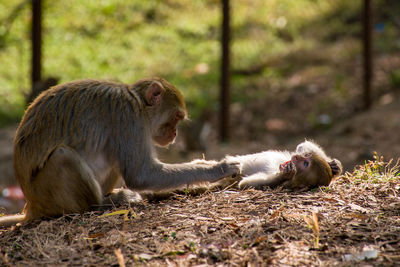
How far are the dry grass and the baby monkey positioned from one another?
0.17 meters

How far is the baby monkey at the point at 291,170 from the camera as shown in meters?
4.92

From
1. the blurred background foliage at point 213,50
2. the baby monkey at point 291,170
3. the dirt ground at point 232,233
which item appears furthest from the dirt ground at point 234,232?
the blurred background foliage at point 213,50

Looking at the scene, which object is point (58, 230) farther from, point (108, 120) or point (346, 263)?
point (346, 263)

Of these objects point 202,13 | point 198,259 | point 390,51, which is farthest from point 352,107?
point 198,259

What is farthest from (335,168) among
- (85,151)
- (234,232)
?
(85,151)

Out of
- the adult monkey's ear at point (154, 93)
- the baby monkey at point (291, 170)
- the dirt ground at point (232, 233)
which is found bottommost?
the dirt ground at point (232, 233)

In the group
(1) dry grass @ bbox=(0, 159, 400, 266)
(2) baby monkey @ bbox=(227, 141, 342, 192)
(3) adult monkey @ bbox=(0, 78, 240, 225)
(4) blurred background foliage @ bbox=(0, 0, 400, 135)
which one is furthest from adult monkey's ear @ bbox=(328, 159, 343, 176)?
(4) blurred background foliage @ bbox=(0, 0, 400, 135)

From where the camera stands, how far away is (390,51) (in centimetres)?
1480

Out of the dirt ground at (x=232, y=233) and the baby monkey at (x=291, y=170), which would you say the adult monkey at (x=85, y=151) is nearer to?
the dirt ground at (x=232, y=233)

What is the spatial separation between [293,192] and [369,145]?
626 centimetres

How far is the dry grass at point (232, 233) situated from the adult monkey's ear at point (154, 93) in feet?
3.19

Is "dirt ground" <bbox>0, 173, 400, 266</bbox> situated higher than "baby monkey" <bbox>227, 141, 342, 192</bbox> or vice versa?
"baby monkey" <bbox>227, 141, 342, 192</bbox>

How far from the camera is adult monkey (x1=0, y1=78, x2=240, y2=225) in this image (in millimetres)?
4539

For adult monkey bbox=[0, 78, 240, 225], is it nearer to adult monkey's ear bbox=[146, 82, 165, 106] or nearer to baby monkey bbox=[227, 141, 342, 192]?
adult monkey's ear bbox=[146, 82, 165, 106]
